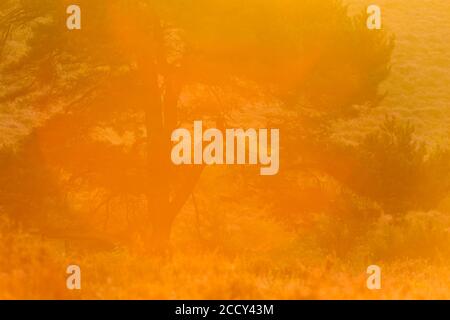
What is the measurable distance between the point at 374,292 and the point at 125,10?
7.07 meters

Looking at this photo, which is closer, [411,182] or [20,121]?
[411,182]

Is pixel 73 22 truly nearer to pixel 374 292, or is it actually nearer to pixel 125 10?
pixel 125 10

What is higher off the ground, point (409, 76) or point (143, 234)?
point (409, 76)

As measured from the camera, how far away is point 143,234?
1501cm

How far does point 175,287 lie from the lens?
25.2ft

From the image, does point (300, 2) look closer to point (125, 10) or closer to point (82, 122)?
point (125, 10)

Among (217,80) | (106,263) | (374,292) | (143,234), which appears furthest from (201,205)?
(374,292)

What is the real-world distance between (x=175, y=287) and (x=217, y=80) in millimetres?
6414
